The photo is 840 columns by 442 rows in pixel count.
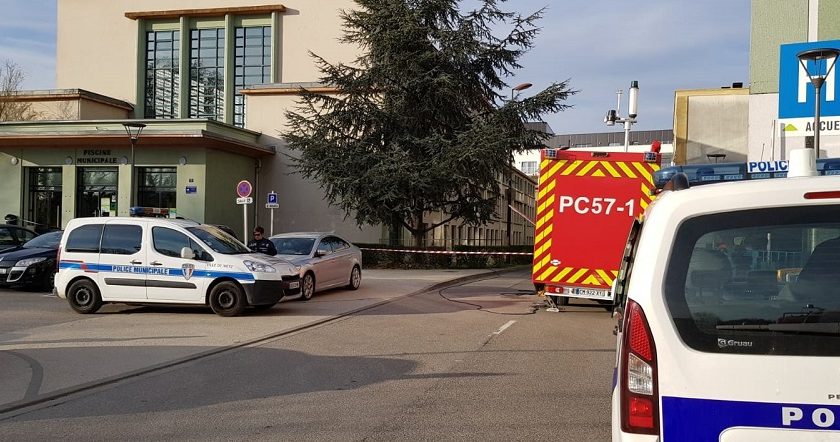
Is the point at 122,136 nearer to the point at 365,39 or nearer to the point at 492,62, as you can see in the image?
the point at 365,39

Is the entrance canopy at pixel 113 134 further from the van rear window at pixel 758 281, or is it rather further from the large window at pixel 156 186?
the van rear window at pixel 758 281

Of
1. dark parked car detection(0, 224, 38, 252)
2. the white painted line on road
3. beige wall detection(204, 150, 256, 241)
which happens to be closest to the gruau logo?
the white painted line on road

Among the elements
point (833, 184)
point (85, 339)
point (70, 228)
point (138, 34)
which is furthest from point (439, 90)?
point (833, 184)

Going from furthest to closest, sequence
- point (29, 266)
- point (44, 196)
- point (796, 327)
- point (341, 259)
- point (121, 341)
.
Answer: point (44, 196), point (341, 259), point (29, 266), point (121, 341), point (796, 327)

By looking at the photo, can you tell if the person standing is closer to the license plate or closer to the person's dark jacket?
the person's dark jacket

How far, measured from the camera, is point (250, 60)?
47.4m

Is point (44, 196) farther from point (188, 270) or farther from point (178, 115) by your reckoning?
point (188, 270)

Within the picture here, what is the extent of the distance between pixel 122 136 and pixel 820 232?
112ft

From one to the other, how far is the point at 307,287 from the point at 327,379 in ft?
28.3

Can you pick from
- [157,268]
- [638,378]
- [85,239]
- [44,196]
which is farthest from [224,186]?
[638,378]

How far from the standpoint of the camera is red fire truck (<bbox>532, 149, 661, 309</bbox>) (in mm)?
13633

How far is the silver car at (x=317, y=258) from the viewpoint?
16797 millimetres

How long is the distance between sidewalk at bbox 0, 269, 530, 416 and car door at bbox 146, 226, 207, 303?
404 millimetres

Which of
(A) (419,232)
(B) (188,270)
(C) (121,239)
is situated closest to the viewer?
(B) (188,270)
